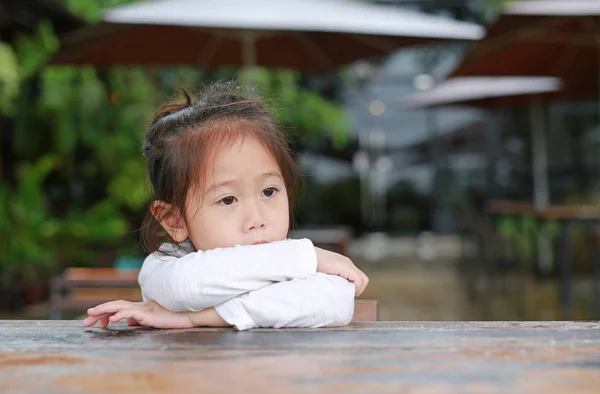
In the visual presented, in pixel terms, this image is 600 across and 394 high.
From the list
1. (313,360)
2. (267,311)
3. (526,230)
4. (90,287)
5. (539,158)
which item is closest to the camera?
(313,360)

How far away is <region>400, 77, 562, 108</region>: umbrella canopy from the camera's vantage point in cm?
998

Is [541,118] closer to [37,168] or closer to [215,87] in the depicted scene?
[37,168]

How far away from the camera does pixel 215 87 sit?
1830 millimetres

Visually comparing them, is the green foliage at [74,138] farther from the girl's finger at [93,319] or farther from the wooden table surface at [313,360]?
the wooden table surface at [313,360]

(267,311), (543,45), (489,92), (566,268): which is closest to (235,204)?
(267,311)

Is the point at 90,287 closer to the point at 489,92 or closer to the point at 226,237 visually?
the point at 226,237

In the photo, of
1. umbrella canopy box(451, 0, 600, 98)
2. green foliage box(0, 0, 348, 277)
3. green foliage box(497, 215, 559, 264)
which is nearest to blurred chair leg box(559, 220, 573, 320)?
umbrella canopy box(451, 0, 600, 98)

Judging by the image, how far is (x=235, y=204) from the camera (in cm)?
156

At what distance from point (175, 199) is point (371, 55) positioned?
4486 millimetres

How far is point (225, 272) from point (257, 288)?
0.07 metres

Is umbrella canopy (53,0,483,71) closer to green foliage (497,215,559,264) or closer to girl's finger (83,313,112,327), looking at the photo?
girl's finger (83,313,112,327)

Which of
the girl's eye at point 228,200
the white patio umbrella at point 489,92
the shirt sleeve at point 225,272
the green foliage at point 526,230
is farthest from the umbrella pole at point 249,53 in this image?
the green foliage at point 526,230

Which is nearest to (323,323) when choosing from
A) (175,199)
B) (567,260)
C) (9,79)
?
(175,199)

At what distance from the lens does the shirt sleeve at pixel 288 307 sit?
4.53ft
